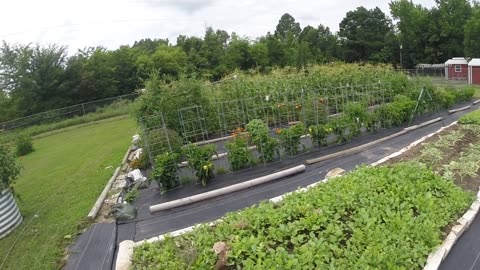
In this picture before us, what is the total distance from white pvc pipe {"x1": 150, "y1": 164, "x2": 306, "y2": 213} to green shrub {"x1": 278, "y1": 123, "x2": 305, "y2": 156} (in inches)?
30.5

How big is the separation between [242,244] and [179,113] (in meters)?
5.58

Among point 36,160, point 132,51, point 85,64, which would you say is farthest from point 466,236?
point 132,51

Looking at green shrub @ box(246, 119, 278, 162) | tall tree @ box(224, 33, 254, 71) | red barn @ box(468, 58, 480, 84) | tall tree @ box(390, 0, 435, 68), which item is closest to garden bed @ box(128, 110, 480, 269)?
green shrub @ box(246, 119, 278, 162)

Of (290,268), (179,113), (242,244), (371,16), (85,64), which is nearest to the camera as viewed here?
(290,268)

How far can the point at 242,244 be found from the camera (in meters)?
3.54

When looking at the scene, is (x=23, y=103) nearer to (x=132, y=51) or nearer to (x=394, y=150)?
(x=132, y=51)

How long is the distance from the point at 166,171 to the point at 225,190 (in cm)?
113

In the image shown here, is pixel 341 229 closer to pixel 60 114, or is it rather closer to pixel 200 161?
pixel 200 161

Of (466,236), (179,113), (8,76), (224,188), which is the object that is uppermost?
(8,76)

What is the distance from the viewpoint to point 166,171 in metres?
6.03

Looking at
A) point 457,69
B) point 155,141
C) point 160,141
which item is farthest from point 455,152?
point 457,69

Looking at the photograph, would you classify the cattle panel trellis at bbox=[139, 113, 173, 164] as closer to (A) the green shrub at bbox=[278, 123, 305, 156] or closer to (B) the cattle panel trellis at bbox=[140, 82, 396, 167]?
(B) the cattle panel trellis at bbox=[140, 82, 396, 167]

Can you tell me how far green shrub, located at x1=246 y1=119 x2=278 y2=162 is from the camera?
6715mm

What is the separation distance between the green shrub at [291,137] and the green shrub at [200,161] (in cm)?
164
